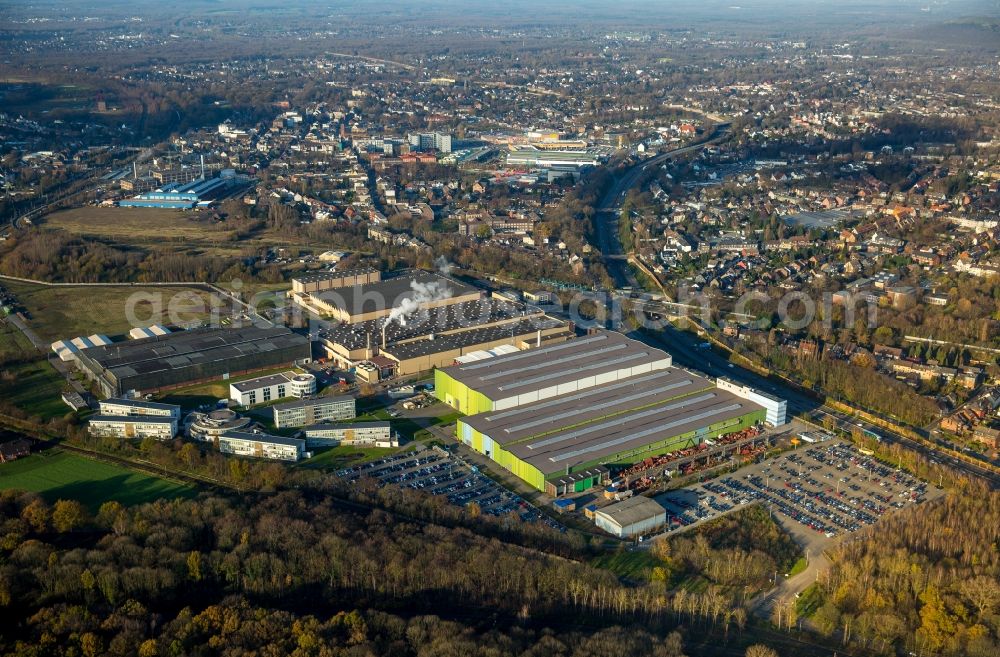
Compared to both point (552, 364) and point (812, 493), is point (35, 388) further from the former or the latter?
point (812, 493)

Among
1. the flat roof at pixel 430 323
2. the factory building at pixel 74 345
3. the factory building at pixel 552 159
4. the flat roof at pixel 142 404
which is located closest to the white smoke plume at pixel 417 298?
the flat roof at pixel 430 323

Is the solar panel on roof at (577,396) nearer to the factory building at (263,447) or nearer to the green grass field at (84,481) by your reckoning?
the factory building at (263,447)

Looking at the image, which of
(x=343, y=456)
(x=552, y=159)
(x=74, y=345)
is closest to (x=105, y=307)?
(x=74, y=345)

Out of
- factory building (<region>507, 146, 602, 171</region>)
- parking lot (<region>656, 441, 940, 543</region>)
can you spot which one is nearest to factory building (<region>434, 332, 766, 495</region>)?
parking lot (<region>656, 441, 940, 543</region>)

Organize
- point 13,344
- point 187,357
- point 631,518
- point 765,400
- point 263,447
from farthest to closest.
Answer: point 13,344
point 187,357
point 765,400
point 263,447
point 631,518

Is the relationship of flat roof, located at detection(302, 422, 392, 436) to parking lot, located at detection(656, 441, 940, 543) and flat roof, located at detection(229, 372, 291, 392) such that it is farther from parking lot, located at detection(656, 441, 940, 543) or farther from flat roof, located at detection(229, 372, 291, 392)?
parking lot, located at detection(656, 441, 940, 543)

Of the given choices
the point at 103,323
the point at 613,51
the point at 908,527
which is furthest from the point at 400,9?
the point at 908,527
